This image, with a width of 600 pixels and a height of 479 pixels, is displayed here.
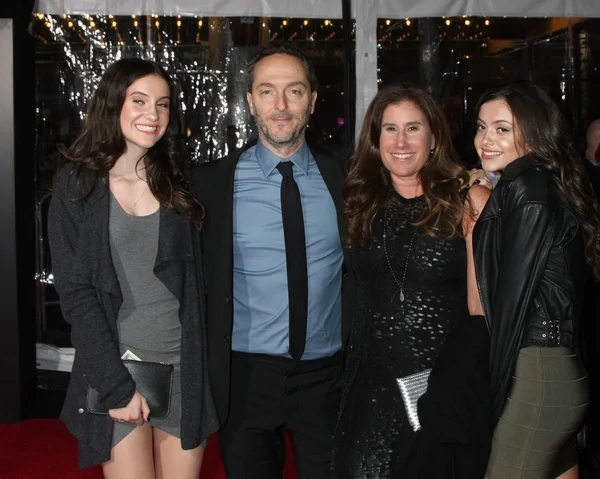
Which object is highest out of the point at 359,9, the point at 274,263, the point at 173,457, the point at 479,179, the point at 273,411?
the point at 359,9

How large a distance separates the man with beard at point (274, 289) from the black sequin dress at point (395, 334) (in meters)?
0.25

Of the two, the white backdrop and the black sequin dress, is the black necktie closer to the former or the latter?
the black sequin dress

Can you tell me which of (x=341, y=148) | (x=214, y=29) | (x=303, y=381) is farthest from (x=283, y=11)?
(x=303, y=381)

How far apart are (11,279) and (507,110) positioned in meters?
3.47

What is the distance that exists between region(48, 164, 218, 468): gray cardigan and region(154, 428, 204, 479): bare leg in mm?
71

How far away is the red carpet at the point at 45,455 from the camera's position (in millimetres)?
3828

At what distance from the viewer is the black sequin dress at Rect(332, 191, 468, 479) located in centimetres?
224

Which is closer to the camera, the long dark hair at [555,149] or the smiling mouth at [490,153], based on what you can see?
the long dark hair at [555,149]

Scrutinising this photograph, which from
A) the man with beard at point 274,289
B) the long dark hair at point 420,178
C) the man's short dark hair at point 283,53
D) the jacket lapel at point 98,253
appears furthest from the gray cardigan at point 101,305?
the man's short dark hair at point 283,53

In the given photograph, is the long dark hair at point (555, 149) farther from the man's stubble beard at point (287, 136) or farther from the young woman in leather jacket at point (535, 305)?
the man's stubble beard at point (287, 136)

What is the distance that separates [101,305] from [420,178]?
3.74 feet

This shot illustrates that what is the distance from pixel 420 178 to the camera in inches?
95.4

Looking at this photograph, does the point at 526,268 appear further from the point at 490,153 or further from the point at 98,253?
the point at 98,253

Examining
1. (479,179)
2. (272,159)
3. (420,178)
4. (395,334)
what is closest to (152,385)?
(395,334)
